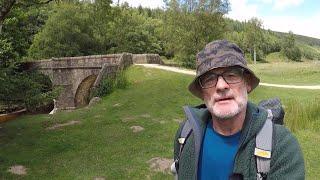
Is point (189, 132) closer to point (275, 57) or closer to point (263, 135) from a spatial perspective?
point (263, 135)

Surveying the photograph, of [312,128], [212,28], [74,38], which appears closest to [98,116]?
[312,128]

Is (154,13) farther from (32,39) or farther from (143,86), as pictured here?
(143,86)

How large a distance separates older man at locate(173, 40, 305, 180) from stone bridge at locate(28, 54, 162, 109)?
26.4 meters

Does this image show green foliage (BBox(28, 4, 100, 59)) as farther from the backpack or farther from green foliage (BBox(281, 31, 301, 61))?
green foliage (BBox(281, 31, 301, 61))

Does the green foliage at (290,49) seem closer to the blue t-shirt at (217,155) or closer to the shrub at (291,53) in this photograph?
the shrub at (291,53)

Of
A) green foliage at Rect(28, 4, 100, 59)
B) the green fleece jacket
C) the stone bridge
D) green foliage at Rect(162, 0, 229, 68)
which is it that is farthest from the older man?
green foliage at Rect(28, 4, 100, 59)

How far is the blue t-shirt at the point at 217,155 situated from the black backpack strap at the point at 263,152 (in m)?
0.17

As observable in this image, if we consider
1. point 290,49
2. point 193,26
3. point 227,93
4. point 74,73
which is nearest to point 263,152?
point 227,93

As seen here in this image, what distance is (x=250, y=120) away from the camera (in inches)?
107

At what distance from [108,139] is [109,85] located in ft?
32.3

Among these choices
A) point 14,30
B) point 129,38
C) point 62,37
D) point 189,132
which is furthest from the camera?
point 129,38

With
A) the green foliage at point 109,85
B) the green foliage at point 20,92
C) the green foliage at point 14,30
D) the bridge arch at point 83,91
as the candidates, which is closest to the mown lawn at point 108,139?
the green foliage at point 20,92

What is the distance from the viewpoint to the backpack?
2549 millimetres

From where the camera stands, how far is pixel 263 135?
261 centimetres
